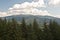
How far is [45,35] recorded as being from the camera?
286 feet

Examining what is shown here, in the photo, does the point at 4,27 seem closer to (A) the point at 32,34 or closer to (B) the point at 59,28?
(A) the point at 32,34

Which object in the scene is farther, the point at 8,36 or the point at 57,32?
the point at 57,32

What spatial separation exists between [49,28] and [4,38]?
24625mm

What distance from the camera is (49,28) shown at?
8956 cm

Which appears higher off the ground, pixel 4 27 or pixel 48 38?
pixel 4 27

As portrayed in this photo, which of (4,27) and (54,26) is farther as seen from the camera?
(54,26)

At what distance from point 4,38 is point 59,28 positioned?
29615mm

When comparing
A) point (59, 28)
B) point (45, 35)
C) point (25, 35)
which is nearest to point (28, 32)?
point (25, 35)

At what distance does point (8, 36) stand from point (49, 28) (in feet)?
78.2

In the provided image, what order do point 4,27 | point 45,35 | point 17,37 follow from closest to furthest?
point 17,37 → point 4,27 → point 45,35

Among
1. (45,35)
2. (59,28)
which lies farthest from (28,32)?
(59,28)

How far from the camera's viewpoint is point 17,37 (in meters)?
73.8

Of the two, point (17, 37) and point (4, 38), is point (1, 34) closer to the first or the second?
point (4, 38)

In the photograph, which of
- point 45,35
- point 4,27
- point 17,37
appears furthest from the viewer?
point 45,35
